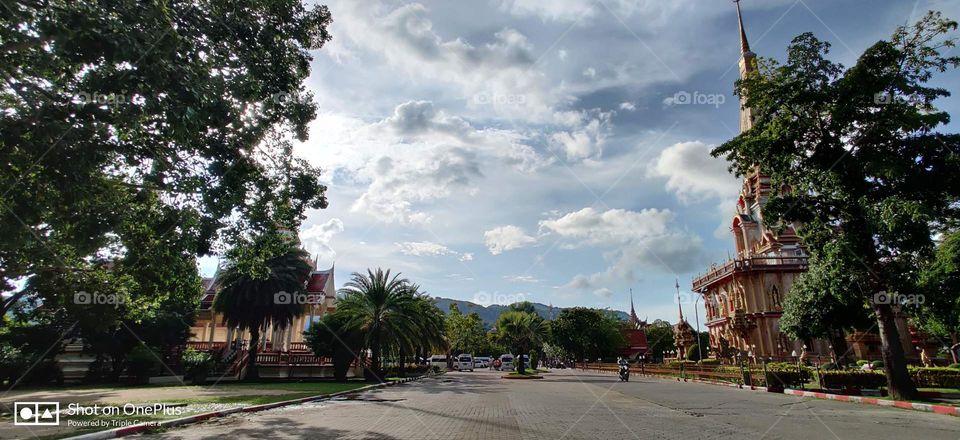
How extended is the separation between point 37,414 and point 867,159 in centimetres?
2555

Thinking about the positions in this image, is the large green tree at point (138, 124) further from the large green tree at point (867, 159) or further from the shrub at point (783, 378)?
the shrub at point (783, 378)

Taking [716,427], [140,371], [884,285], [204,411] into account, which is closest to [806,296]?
[884,285]

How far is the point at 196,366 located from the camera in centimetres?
2886

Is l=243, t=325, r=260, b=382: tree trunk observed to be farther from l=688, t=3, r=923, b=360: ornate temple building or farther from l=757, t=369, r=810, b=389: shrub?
l=688, t=3, r=923, b=360: ornate temple building

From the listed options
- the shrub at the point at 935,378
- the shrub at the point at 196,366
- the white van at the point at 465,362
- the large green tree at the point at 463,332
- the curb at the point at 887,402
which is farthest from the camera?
the large green tree at the point at 463,332

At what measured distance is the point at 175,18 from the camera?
11.6 metres

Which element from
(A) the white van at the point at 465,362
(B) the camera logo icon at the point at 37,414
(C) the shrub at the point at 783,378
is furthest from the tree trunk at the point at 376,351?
(A) the white van at the point at 465,362

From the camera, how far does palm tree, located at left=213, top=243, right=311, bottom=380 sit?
3228cm

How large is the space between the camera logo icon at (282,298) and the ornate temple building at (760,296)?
120ft

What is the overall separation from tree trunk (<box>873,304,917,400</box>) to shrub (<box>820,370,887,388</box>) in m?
3.81

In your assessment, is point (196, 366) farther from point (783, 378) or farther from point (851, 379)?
point (851, 379)

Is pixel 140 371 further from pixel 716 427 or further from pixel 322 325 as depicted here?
pixel 716 427

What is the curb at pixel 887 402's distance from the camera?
13648mm

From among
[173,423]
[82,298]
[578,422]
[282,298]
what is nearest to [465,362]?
[282,298]
